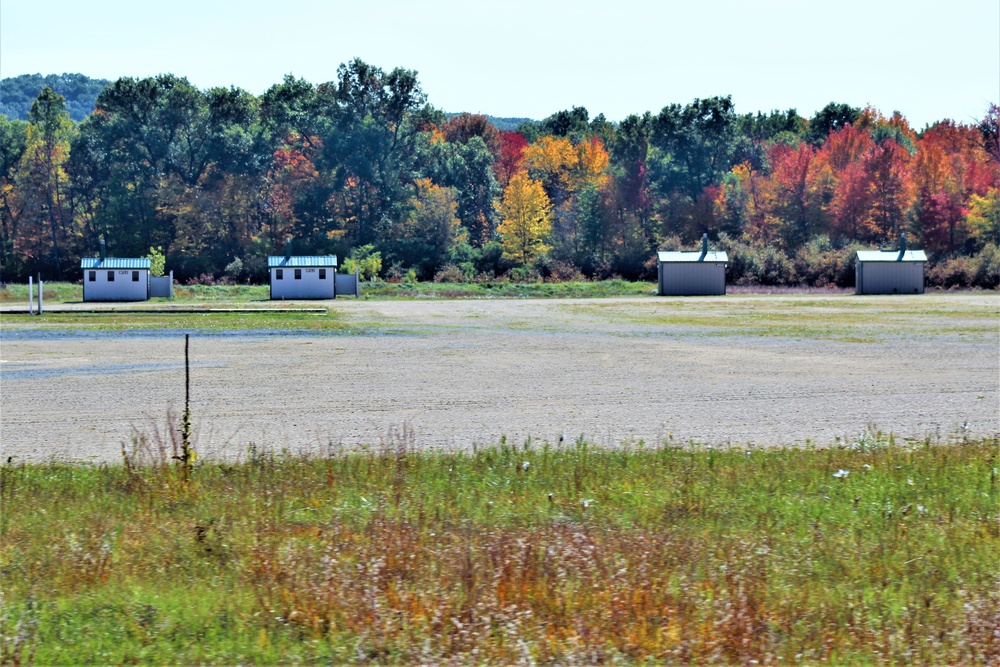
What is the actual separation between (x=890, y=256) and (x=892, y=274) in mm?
1527

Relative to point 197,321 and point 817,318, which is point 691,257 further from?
point 197,321

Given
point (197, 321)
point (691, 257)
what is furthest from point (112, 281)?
point (691, 257)

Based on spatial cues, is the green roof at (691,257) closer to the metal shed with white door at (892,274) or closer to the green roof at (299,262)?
the metal shed with white door at (892,274)

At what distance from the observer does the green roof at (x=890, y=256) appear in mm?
81500

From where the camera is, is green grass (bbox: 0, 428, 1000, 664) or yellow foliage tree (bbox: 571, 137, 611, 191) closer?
green grass (bbox: 0, 428, 1000, 664)

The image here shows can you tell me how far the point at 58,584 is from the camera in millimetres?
6848

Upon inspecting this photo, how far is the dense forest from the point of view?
103 m

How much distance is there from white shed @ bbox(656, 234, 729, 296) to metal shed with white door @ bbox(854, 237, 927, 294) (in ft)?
35.3

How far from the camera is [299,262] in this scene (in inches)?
3123

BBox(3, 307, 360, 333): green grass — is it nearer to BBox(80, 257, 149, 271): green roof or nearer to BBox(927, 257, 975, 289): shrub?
BBox(80, 257, 149, 271): green roof

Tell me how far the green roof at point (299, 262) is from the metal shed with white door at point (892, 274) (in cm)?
4113

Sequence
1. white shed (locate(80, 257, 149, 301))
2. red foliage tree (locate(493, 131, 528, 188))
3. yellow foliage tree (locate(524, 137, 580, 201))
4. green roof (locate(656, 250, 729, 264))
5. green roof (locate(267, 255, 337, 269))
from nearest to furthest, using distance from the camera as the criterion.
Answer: white shed (locate(80, 257, 149, 301)) < green roof (locate(267, 255, 337, 269)) < green roof (locate(656, 250, 729, 264)) < yellow foliage tree (locate(524, 137, 580, 201)) < red foliage tree (locate(493, 131, 528, 188))

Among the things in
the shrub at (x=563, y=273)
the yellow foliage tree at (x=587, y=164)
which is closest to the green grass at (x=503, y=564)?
the shrub at (x=563, y=273)

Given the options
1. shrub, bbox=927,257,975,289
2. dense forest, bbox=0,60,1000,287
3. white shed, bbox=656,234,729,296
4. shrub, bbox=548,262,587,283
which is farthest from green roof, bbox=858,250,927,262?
shrub, bbox=548,262,587,283
